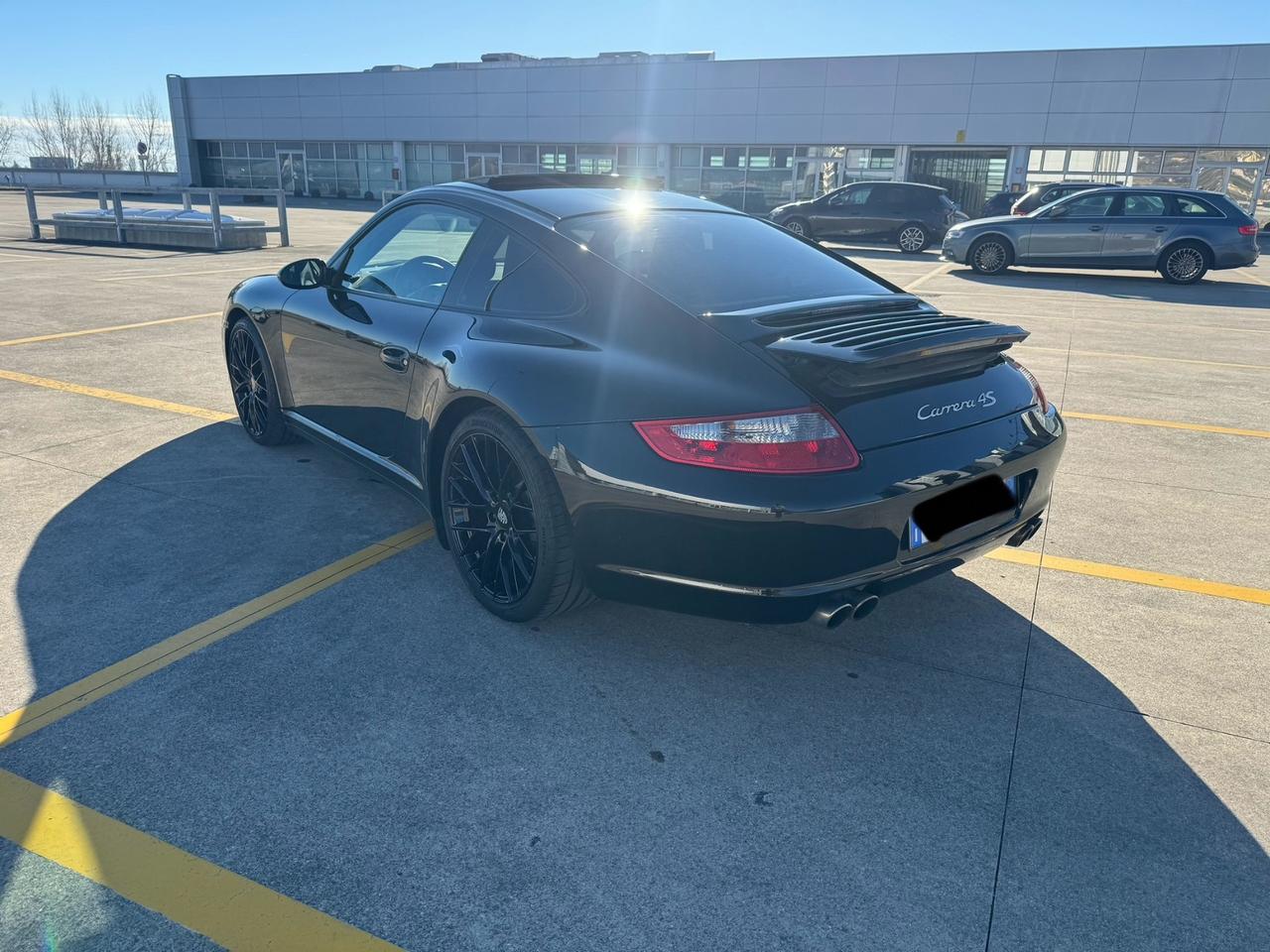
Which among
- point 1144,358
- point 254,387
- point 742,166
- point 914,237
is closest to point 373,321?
point 254,387

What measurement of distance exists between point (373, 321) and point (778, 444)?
2109mm

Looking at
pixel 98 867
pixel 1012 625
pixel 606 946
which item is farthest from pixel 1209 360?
pixel 98 867

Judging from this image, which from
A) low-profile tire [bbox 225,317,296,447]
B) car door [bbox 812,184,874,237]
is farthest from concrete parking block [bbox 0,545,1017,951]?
car door [bbox 812,184,874,237]

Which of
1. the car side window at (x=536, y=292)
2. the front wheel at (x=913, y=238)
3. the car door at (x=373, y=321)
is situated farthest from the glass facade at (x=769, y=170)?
the car side window at (x=536, y=292)

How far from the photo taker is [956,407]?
2.87m

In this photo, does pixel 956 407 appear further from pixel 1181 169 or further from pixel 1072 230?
pixel 1181 169

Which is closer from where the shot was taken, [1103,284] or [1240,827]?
[1240,827]

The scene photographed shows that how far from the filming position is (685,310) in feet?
9.61

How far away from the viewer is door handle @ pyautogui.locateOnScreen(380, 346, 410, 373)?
3.64 meters

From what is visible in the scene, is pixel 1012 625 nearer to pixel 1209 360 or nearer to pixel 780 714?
pixel 780 714

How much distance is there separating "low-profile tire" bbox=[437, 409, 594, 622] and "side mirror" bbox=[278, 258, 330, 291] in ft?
5.18

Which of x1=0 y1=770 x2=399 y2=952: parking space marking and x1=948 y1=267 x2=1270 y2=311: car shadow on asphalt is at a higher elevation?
x1=0 y1=770 x2=399 y2=952: parking space marking

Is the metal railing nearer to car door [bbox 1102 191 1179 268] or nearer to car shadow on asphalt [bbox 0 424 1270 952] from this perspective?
car door [bbox 1102 191 1179 268]

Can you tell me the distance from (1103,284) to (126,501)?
15547 millimetres
